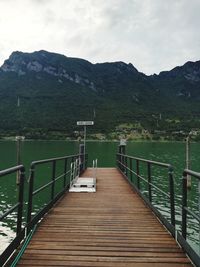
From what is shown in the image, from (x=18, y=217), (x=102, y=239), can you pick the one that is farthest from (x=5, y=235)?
(x=102, y=239)

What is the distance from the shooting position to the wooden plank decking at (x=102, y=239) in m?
4.45

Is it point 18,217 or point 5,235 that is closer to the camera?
point 18,217

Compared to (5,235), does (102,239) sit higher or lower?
higher

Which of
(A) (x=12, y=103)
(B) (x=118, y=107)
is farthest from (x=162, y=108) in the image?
(A) (x=12, y=103)

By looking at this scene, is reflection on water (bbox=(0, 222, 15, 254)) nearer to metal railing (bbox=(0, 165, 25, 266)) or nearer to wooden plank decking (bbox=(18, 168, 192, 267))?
wooden plank decking (bbox=(18, 168, 192, 267))

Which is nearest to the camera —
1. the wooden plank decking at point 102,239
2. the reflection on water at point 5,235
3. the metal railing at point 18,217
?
the metal railing at point 18,217

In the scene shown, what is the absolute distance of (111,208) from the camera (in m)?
8.27

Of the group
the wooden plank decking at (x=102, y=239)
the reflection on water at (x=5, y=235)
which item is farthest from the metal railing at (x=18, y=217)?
the reflection on water at (x=5, y=235)

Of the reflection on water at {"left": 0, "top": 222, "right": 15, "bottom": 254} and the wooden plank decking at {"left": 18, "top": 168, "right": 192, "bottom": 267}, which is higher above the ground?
the wooden plank decking at {"left": 18, "top": 168, "right": 192, "bottom": 267}

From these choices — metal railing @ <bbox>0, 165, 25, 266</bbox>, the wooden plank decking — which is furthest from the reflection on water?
metal railing @ <bbox>0, 165, 25, 266</bbox>

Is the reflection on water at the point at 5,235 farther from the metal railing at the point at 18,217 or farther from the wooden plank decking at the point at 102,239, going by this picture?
the metal railing at the point at 18,217

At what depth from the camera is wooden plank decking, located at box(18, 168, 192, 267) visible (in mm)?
4453

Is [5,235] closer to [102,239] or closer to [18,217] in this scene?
[18,217]

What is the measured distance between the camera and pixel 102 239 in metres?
5.42
